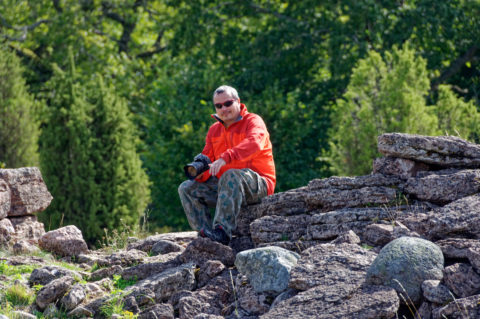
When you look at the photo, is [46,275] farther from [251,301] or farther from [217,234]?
[251,301]

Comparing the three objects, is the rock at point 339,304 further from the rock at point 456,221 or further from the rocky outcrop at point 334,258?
the rock at point 456,221

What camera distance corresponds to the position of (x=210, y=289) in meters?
6.25

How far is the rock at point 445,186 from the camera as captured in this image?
6.54 meters

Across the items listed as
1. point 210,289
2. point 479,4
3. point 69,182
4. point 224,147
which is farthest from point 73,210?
point 479,4

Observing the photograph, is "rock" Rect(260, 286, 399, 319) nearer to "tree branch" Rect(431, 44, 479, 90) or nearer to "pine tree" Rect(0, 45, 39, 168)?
"pine tree" Rect(0, 45, 39, 168)

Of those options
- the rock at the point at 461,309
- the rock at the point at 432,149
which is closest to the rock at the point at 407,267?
the rock at the point at 461,309

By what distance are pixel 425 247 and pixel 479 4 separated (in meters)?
12.6

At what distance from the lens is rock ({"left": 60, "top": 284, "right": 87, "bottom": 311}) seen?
6086mm

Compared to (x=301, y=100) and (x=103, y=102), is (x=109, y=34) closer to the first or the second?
(x=301, y=100)

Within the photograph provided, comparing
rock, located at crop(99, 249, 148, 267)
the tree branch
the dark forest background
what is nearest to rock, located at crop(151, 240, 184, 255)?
rock, located at crop(99, 249, 148, 267)

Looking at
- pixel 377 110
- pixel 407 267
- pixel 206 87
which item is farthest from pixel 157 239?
pixel 206 87

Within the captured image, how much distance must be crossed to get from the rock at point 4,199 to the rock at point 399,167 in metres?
4.31

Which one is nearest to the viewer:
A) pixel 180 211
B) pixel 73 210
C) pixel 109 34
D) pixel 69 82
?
pixel 73 210

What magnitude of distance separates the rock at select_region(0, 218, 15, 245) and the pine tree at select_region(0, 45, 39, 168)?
7952mm
